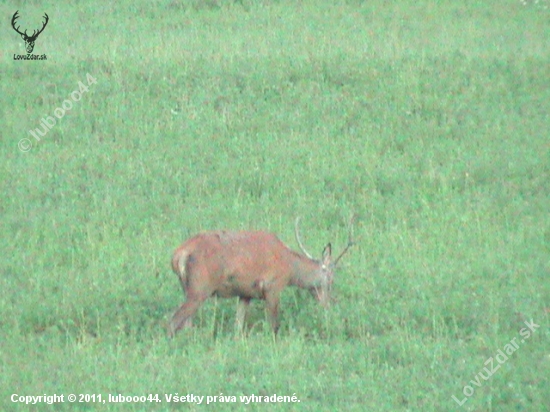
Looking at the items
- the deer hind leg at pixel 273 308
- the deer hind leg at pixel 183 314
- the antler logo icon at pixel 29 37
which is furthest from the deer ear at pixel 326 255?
the antler logo icon at pixel 29 37

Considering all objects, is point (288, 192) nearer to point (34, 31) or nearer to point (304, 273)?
point (304, 273)

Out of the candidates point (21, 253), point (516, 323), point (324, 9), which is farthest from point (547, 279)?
point (324, 9)

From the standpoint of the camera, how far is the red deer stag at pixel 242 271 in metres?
9.76

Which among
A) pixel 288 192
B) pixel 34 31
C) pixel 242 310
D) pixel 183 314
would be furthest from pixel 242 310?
pixel 34 31

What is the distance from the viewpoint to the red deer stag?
9758 millimetres

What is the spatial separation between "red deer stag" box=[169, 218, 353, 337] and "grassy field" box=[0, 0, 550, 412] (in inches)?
9.8

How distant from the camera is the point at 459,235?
12.1 m

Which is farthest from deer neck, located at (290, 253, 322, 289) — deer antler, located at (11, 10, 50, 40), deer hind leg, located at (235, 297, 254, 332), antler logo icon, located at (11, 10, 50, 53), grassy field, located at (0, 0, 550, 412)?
deer antler, located at (11, 10, 50, 40)

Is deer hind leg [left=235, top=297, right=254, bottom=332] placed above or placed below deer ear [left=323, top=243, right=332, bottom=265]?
below

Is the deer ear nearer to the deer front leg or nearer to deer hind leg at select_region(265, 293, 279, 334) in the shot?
deer hind leg at select_region(265, 293, 279, 334)

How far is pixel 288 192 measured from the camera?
1352cm

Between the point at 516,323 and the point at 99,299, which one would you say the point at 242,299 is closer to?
the point at 99,299

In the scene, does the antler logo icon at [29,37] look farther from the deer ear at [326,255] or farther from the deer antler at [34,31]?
the deer ear at [326,255]

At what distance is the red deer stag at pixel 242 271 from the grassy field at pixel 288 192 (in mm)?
248
